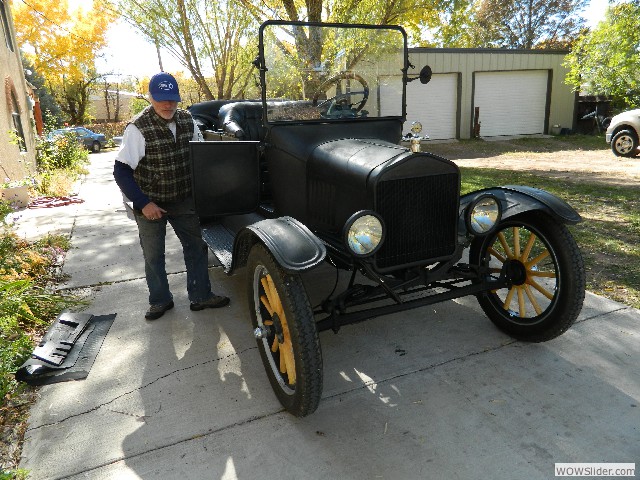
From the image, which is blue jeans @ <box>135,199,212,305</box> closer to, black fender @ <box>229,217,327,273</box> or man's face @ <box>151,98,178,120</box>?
man's face @ <box>151,98,178,120</box>

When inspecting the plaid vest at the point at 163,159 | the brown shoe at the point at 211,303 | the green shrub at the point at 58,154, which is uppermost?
the plaid vest at the point at 163,159

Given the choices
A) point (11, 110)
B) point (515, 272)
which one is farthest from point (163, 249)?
point (11, 110)

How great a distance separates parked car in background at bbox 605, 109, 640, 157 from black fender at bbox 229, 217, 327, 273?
39.3ft

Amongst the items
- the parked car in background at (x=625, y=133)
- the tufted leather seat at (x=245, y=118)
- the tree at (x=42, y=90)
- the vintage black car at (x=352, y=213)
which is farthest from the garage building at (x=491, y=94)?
the tree at (x=42, y=90)

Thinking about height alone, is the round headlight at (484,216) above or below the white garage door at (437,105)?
below

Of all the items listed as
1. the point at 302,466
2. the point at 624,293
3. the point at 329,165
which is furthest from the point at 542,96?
the point at 302,466

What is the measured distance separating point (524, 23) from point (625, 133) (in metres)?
28.9

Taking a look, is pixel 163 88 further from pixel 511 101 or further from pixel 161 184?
pixel 511 101

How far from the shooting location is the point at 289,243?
2.29 metres

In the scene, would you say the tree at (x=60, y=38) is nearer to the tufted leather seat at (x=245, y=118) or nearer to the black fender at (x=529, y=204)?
the tufted leather seat at (x=245, y=118)

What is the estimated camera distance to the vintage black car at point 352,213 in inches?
94.1

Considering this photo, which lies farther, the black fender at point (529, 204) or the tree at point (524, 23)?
the tree at point (524, 23)

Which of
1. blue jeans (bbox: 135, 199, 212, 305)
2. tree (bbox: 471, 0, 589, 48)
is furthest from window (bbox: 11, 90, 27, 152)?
tree (bbox: 471, 0, 589, 48)

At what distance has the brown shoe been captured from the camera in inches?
147
